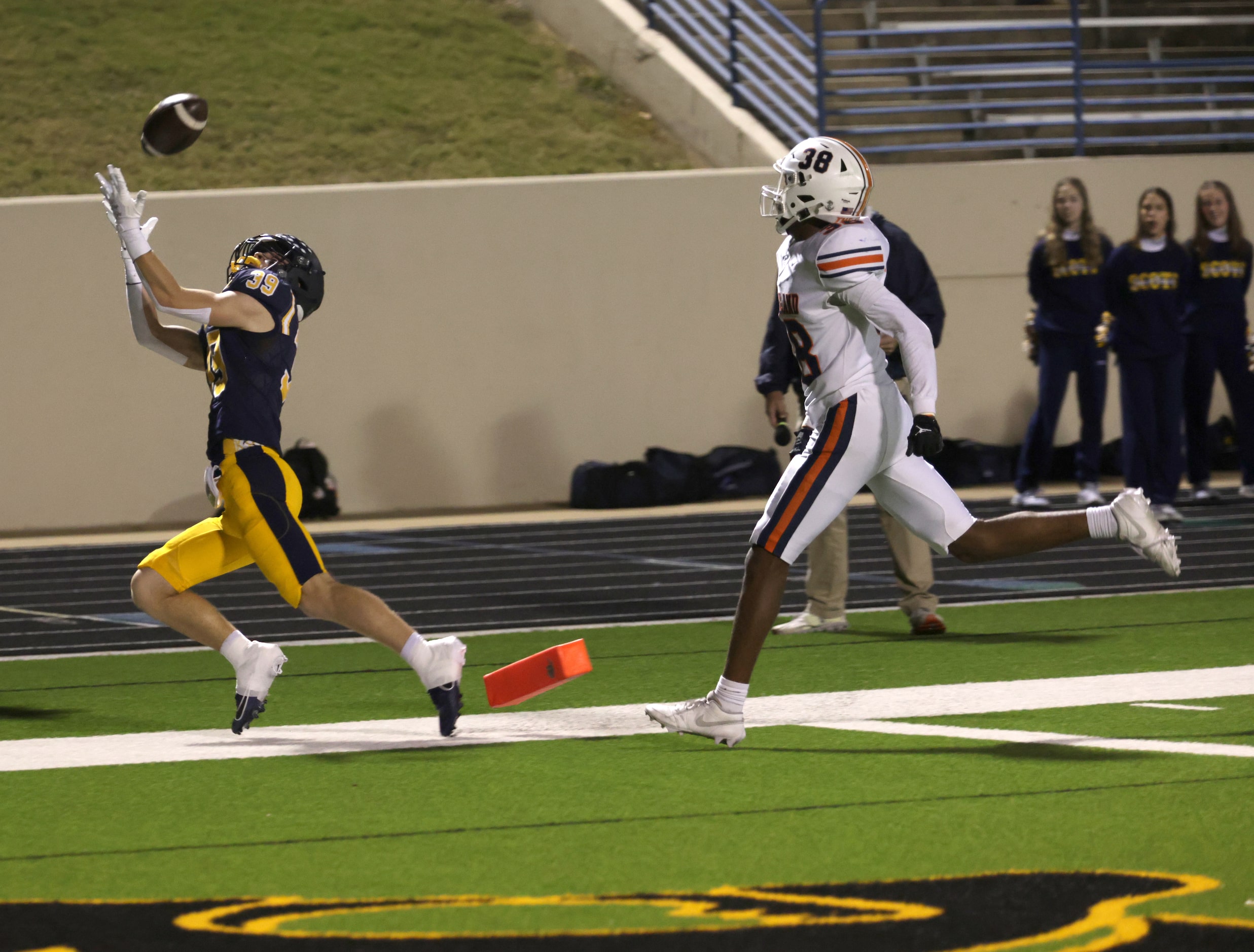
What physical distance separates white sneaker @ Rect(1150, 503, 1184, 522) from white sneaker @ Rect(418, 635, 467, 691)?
25.2ft

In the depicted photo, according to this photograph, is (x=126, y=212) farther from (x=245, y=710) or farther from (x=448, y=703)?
(x=448, y=703)

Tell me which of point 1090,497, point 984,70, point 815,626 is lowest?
point 1090,497

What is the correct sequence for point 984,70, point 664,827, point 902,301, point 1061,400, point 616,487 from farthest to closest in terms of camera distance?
point 984,70 → point 616,487 → point 1061,400 → point 902,301 → point 664,827

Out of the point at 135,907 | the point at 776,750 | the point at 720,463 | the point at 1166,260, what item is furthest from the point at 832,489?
the point at 720,463

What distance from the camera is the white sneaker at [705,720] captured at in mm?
5941

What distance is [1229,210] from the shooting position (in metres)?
13.7

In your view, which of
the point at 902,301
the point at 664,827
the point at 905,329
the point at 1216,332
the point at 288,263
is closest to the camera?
the point at 664,827

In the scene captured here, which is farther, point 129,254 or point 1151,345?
point 1151,345

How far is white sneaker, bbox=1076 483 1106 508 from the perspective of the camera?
45.4ft

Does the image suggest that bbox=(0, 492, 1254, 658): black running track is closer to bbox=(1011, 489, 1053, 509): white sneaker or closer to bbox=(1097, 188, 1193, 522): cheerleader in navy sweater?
bbox=(1011, 489, 1053, 509): white sneaker

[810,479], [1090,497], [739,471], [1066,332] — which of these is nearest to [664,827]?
[810,479]

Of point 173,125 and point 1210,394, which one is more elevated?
point 173,125

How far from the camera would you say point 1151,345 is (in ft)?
42.9

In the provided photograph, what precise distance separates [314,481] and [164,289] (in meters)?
9.04
